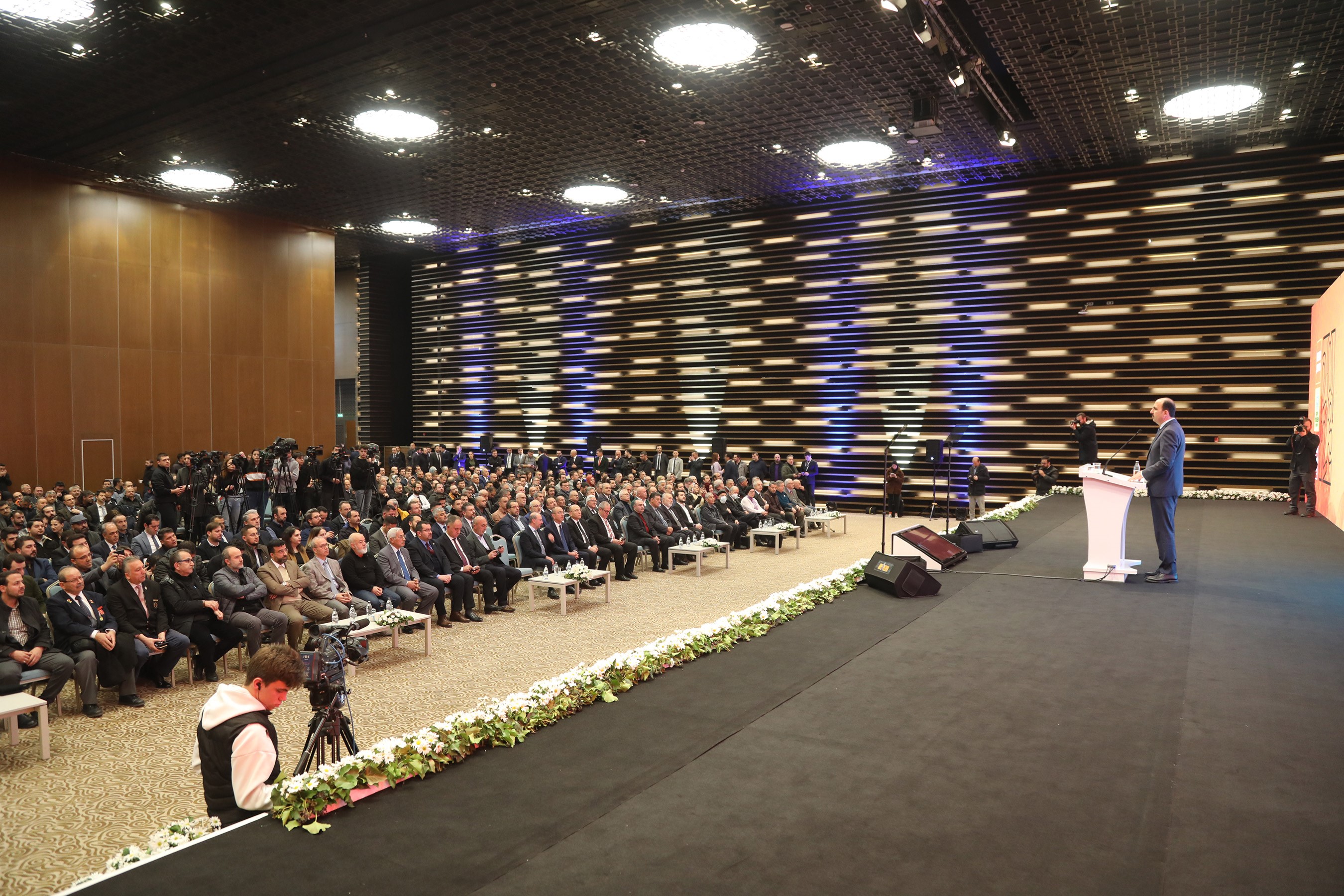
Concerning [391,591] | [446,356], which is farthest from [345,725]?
[446,356]

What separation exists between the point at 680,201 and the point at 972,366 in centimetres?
683

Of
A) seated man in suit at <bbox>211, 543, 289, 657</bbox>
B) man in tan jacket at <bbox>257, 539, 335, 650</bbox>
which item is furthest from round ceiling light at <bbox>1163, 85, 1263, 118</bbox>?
seated man in suit at <bbox>211, 543, 289, 657</bbox>

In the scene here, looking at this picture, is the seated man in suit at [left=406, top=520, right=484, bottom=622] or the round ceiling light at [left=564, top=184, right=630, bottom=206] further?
the round ceiling light at [left=564, top=184, right=630, bottom=206]

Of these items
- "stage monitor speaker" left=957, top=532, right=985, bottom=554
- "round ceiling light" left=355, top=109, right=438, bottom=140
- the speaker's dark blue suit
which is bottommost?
"stage monitor speaker" left=957, top=532, right=985, bottom=554

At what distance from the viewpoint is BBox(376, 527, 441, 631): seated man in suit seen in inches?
309

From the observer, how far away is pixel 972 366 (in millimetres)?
16281

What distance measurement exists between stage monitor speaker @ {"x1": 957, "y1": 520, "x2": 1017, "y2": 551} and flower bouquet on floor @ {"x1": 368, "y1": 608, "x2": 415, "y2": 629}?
5609 millimetres

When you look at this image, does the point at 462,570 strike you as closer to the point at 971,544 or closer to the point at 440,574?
the point at 440,574

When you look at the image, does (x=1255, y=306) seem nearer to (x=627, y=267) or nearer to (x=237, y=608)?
(x=627, y=267)

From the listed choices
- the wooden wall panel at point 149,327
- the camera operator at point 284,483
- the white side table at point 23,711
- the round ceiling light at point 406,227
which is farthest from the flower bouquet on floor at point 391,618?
the round ceiling light at point 406,227

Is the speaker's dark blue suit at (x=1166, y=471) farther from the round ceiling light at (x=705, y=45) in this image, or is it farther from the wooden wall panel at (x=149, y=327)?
the wooden wall panel at (x=149, y=327)

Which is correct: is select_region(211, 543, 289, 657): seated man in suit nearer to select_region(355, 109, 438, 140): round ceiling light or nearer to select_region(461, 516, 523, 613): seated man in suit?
select_region(461, 516, 523, 613): seated man in suit

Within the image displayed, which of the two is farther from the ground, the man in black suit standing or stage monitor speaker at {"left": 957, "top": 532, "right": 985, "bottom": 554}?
the man in black suit standing

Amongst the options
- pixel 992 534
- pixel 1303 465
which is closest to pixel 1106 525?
pixel 992 534
